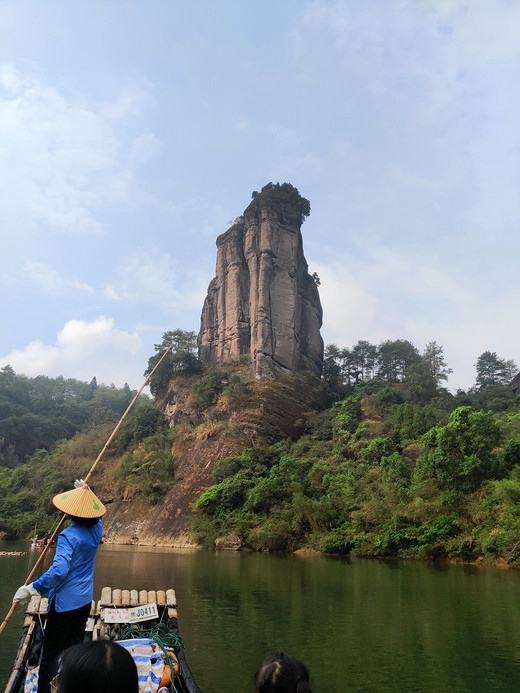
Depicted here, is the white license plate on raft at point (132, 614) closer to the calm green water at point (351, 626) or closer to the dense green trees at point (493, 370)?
the calm green water at point (351, 626)

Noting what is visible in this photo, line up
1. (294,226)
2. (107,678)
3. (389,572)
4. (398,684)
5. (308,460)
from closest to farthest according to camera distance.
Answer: (107,678)
(398,684)
(389,572)
(308,460)
(294,226)

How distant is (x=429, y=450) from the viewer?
20750 mm

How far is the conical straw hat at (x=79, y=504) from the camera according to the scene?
391cm

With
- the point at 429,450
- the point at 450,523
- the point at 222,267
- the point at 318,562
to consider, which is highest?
the point at 222,267

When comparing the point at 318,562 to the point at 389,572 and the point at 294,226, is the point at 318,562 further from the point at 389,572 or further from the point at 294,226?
the point at 294,226

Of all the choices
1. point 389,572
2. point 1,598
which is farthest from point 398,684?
point 389,572

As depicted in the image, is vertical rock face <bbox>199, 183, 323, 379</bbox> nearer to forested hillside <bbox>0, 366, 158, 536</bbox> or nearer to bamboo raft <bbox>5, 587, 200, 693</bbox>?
forested hillside <bbox>0, 366, 158, 536</bbox>

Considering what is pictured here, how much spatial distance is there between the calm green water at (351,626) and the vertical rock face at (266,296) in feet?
98.0

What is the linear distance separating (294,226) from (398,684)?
46.3 m

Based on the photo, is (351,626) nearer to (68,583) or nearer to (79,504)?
(68,583)

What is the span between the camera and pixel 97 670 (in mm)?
1650

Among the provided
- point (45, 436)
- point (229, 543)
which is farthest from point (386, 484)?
point (45, 436)

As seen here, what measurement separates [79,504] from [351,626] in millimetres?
5244

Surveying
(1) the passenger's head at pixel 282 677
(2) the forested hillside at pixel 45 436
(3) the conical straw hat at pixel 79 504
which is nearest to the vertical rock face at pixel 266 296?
(2) the forested hillside at pixel 45 436
